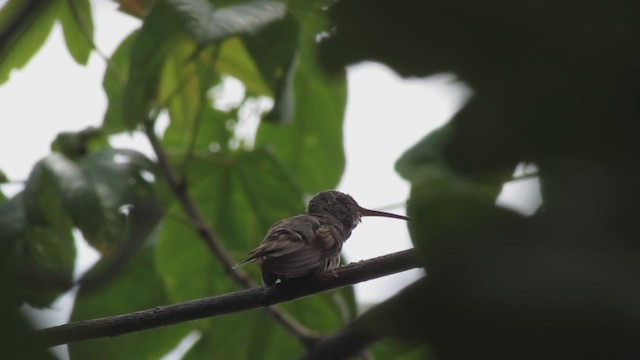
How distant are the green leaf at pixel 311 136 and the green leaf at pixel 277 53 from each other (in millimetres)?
1011

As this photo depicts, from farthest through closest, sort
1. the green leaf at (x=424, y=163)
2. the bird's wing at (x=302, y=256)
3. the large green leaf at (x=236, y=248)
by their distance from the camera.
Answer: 1. the large green leaf at (x=236, y=248)
2. the bird's wing at (x=302, y=256)
3. the green leaf at (x=424, y=163)

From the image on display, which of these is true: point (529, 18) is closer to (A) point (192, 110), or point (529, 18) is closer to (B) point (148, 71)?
(B) point (148, 71)

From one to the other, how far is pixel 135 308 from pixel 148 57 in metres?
1.18

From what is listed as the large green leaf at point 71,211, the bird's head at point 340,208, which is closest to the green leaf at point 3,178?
the large green leaf at point 71,211

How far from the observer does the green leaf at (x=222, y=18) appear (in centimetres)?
258

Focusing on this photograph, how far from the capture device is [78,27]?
11.7 feet

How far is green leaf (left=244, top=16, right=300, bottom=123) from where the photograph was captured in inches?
114

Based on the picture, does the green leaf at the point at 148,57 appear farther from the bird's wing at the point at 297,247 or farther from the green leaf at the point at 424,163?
the green leaf at the point at 424,163

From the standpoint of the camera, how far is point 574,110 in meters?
0.48

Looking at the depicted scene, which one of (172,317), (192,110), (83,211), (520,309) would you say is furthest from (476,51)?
(192,110)

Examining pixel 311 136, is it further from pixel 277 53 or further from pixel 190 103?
pixel 277 53

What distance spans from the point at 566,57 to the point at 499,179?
0.44 ft

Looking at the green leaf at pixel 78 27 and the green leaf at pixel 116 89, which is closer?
the green leaf at pixel 78 27

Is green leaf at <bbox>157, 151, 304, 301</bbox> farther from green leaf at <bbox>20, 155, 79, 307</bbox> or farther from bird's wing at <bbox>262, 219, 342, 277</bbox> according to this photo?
bird's wing at <bbox>262, 219, 342, 277</bbox>
